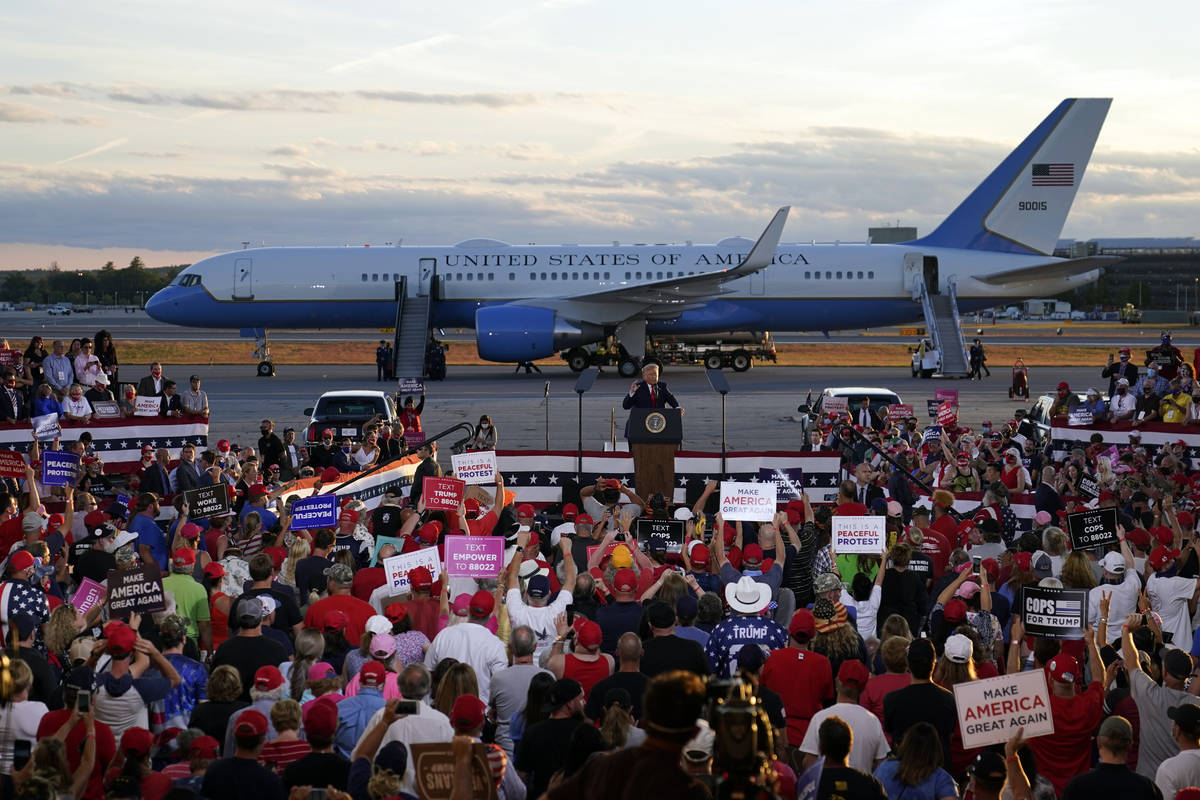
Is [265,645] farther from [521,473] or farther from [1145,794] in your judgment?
[521,473]

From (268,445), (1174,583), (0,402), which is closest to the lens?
(1174,583)

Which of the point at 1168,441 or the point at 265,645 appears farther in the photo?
the point at 1168,441

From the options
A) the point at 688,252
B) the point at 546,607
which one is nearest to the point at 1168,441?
the point at 546,607

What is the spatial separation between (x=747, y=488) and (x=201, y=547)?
4.93 meters

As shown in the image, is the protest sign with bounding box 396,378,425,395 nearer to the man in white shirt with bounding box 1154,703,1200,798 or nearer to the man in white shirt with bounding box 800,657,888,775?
the man in white shirt with bounding box 800,657,888,775

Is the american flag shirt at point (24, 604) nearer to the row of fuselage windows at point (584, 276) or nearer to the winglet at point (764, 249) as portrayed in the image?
the winglet at point (764, 249)

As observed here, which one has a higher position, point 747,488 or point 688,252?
point 688,252

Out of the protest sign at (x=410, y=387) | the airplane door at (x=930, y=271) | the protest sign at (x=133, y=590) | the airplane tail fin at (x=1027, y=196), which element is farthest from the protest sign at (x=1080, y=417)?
the airplane tail fin at (x=1027, y=196)

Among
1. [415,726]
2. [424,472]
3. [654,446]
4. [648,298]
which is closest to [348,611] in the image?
[415,726]

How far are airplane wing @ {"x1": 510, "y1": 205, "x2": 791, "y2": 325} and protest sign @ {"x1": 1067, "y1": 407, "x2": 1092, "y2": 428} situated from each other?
19181 mm

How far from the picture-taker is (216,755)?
20.4 feet

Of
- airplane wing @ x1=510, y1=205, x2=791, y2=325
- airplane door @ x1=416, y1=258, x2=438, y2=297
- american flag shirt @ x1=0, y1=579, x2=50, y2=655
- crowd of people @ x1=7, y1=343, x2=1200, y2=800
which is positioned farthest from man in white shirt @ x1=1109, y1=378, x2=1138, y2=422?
airplane door @ x1=416, y1=258, x2=438, y2=297

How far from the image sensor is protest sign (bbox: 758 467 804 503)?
1542cm

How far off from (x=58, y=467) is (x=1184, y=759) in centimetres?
1119
